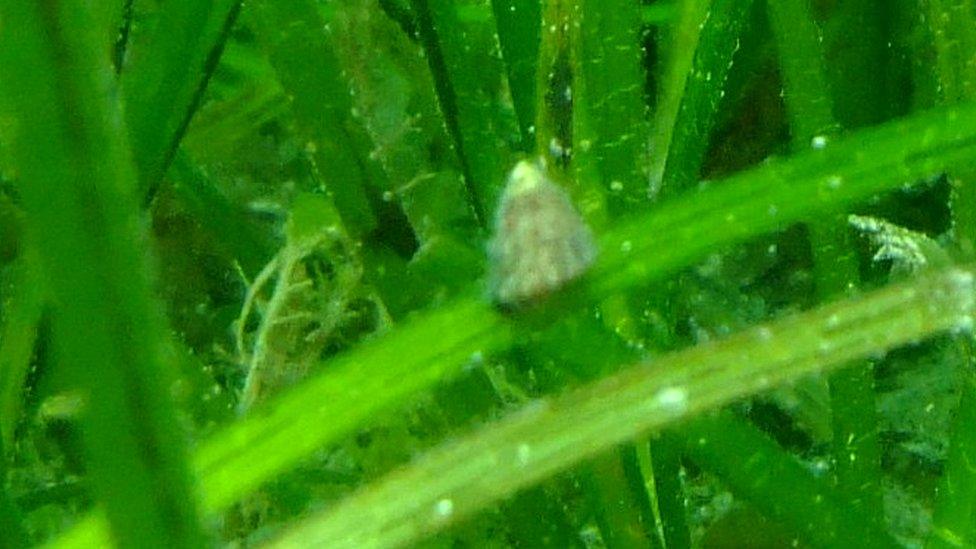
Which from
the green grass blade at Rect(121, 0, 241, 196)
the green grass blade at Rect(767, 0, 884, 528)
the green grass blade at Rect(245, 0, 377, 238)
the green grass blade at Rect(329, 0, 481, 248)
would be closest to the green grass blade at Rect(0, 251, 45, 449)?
the green grass blade at Rect(121, 0, 241, 196)

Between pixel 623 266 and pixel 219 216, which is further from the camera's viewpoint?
pixel 219 216

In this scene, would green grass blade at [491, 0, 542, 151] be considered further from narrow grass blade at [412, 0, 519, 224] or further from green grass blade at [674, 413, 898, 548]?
green grass blade at [674, 413, 898, 548]

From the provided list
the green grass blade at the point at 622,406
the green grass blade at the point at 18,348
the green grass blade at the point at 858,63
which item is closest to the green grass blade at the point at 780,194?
the green grass blade at the point at 622,406

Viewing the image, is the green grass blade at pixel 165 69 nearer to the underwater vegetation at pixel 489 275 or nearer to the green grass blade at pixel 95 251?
the underwater vegetation at pixel 489 275

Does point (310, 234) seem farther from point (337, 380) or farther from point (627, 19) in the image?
point (337, 380)

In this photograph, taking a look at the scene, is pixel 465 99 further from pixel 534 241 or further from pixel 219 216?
pixel 219 216

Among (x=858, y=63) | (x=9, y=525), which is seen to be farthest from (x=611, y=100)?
(x=858, y=63)
